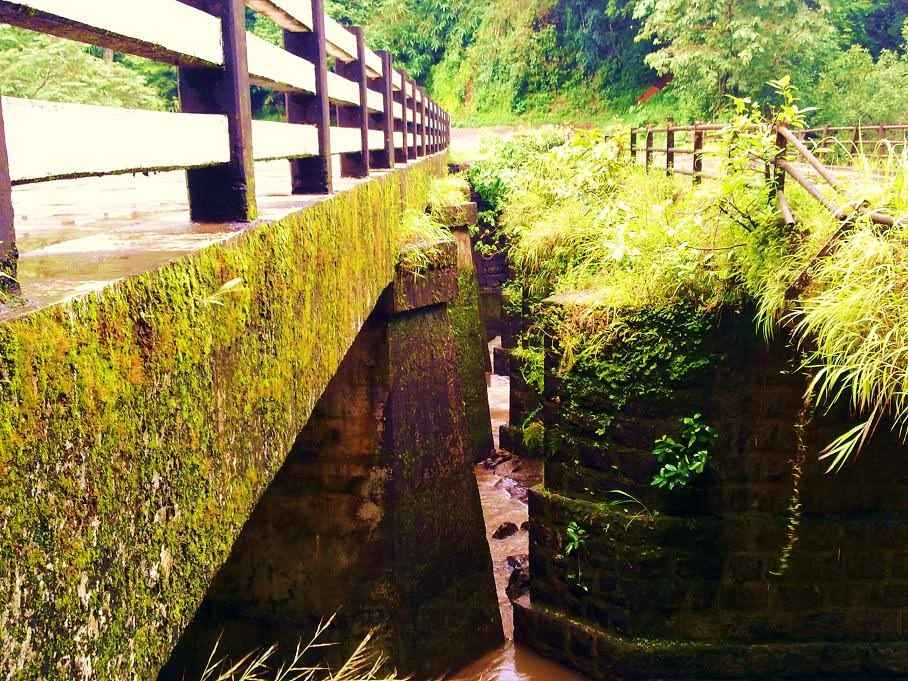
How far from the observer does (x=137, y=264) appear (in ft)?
5.86

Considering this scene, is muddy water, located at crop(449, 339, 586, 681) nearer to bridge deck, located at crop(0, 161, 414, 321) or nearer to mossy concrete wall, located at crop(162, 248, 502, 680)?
mossy concrete wall, located at crop(162, 248, 502, 680)

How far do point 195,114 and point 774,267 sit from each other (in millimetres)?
3580

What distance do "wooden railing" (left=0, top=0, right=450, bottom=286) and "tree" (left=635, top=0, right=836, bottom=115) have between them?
69.2 feet

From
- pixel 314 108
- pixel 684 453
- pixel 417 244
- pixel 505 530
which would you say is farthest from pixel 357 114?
pixel 505 530

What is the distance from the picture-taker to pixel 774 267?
4.93 m

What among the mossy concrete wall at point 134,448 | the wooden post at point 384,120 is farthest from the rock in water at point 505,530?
the mossy concrete wall at point 134,448

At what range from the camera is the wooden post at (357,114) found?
5.34 metres

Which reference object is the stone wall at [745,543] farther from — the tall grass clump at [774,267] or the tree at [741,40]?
the tree at [741,40]

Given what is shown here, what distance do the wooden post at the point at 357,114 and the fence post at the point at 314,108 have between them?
1354mm

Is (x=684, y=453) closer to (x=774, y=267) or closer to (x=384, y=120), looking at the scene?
(x=774, y=267)

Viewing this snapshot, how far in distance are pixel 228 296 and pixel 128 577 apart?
753 millimetres

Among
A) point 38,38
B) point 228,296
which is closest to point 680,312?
point 228,296

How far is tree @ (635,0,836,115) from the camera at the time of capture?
76.1ft

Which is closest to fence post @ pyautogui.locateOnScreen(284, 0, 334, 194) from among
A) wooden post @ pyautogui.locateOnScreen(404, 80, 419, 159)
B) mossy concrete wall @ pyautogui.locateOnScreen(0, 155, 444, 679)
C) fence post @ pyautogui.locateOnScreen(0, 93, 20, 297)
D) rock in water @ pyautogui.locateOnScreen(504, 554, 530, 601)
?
mossy concrete wall @ pyautogui.locateOnScreen(0, 155, 444, 679)
